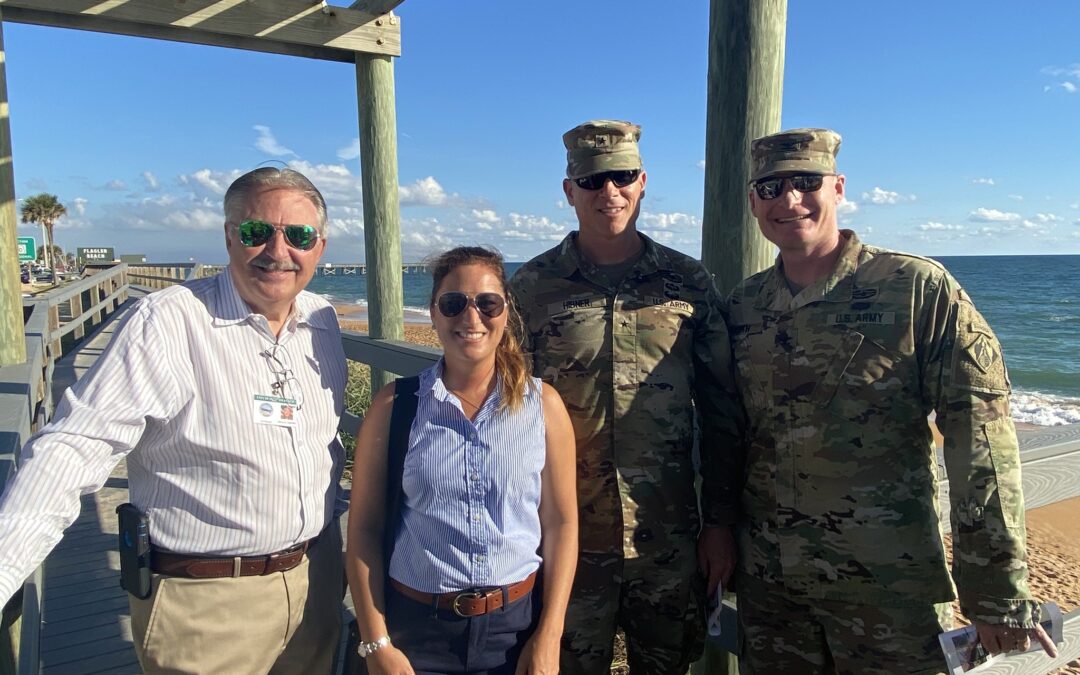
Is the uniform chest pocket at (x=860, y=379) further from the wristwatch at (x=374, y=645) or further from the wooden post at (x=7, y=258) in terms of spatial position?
the wooden post at (x=7, y=258)

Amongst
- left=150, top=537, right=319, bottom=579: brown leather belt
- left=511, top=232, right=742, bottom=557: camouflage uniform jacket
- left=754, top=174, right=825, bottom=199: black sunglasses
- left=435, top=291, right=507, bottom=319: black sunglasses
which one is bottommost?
left=150, top=537, right=319, bottom=579: brown leather belt

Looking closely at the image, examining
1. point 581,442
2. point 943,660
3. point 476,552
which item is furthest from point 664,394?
point 943,660

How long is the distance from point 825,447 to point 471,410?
3.42 feet

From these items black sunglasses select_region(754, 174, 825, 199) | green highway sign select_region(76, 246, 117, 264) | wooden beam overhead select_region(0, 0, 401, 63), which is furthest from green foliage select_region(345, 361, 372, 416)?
green highway sign select_region(76, 246, 117, 264)

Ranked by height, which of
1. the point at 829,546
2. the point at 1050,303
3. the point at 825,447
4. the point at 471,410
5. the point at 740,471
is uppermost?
the point at 471,410

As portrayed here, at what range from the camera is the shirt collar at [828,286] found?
80.9 inches

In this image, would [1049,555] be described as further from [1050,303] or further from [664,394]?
[1050,303]

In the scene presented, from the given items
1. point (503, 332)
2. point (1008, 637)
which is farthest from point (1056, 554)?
point (503, 332)

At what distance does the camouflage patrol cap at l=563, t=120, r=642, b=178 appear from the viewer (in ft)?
7.19

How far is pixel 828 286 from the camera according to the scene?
2.07m

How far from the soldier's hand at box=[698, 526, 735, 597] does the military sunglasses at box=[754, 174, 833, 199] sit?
1076mm

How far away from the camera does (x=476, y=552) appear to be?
5.82 ft

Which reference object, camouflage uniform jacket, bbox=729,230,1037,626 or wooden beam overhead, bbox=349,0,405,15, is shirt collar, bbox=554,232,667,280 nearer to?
camouflage uniform jacket, bbox=729,230,1037,626

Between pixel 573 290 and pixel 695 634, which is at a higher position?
pixel 573 290
